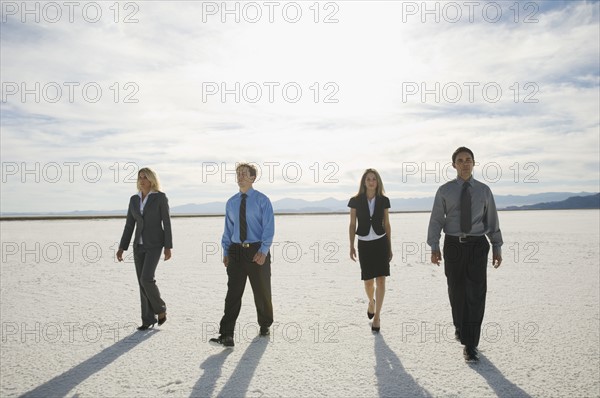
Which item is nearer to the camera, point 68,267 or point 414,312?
point 414,312

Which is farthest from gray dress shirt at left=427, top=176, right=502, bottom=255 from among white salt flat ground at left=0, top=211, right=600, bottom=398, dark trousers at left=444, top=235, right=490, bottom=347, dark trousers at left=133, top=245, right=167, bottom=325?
dark trousers at left=133, top=245, right=167, bottom=325

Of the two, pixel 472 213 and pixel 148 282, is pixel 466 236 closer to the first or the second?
pixel 472 213

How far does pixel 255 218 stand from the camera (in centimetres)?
502

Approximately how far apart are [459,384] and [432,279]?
5496 millimetres

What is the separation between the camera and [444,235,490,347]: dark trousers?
452 centimetres

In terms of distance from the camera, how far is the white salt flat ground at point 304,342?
3799 millimetres

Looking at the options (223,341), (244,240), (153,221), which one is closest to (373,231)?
(244,240)

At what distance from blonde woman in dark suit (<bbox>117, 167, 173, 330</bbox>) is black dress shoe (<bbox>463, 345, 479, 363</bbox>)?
3743 millimetres

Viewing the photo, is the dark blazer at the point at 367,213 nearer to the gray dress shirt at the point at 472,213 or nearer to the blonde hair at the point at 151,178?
the gray dress shirt at the point at 472,213

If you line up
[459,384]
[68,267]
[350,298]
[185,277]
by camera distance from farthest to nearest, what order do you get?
1. [68,267]
2. [185,277]
3. [350,298]
4. [459,384]

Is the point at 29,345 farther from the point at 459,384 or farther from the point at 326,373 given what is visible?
the point at 459,384

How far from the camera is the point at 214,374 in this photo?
4.04m

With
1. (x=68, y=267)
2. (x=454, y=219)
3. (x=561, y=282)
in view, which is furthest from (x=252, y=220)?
(x=68, y=267)

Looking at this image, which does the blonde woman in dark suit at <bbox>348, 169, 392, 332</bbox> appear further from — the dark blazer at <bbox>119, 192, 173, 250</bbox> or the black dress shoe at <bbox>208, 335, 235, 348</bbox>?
the dark blazer at <bbox>119, 192, 173, 250</bbox>
